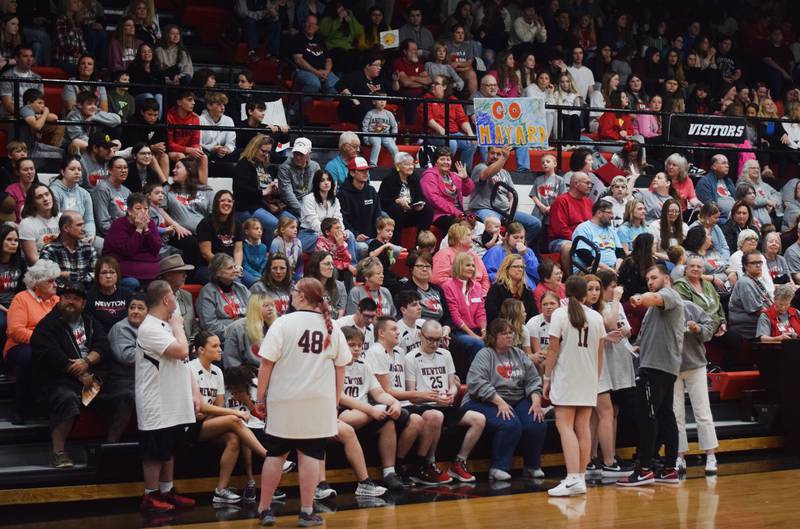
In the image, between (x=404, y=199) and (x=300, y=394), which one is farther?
(x=404, y=199)

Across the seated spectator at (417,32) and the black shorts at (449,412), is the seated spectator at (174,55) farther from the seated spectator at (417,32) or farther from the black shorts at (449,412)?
the black shorts at (449,412)

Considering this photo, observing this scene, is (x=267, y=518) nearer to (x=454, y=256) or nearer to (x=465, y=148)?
(x=454, y=256)

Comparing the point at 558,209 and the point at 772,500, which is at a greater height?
the point at 558,209

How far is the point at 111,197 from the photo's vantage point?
1047cm

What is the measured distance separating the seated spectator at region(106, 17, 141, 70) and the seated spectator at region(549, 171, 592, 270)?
4.79 metres

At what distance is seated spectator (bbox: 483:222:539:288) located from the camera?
38.3 ft

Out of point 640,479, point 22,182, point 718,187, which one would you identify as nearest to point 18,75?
point 22,182

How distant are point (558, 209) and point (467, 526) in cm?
572

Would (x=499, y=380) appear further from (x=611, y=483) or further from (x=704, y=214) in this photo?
(x=704, y=214)

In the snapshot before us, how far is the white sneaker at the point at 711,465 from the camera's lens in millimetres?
9928

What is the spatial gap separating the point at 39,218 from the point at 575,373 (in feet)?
14.6

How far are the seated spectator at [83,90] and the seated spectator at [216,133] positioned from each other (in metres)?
0.97

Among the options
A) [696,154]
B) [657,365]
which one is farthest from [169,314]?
[696,154]

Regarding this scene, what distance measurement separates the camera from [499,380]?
32.3ft
